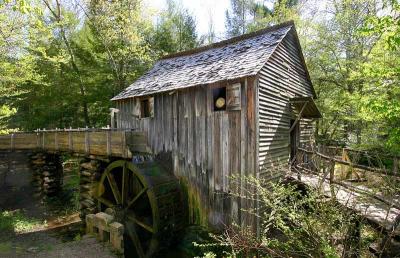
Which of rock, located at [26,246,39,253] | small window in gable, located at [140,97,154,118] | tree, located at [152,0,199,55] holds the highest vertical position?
tree, located at [152,0,199,55]

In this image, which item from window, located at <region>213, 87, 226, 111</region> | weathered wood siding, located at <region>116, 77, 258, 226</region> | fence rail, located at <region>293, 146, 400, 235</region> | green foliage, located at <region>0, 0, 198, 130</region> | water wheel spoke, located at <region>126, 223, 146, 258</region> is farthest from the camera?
green foliage, located at <region>0, 0, 198, 130</region>

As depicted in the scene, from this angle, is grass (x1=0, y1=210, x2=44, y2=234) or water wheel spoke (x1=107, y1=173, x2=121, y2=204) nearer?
water wheel spoke (x1=107, y1=173, x2=121, y2=204)

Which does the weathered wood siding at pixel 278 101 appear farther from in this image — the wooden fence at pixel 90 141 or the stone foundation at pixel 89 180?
the stone foundation at pixel 89 180

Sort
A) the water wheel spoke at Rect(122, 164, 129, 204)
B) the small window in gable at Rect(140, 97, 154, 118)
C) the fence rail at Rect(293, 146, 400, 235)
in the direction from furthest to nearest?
the small window in gable at Rect(140, 97, 154, 118), the water wheel spoke at Rect(122, 164, 129, 204), the fence rail at Rect(293, 146, 400, 235)

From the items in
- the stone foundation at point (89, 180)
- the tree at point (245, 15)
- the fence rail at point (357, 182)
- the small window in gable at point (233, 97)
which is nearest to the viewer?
the fence rail at point (357, 182)

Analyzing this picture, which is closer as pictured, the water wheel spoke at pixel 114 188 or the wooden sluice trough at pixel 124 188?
the wooden sluice trough at pixel 124 188

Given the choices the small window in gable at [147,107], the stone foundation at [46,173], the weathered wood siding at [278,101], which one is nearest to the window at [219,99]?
the weathered wood siding at [278,101]

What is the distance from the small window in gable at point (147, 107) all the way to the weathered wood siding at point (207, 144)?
277 millimetres

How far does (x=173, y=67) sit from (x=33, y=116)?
1484 centimetres

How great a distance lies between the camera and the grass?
10375 millimetres

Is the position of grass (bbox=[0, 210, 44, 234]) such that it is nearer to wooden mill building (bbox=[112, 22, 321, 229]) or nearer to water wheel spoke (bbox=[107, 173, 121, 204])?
water wheel spoke (bbox=[107, 173, 121, 204])

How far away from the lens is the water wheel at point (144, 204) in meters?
7.89

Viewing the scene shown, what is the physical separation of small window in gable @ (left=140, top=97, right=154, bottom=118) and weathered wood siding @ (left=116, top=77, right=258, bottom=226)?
277 mm

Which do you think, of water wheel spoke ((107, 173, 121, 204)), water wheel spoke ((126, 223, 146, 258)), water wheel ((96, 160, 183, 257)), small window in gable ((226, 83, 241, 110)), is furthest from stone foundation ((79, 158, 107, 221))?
small window in gable ((226, 83, 241, 110))
